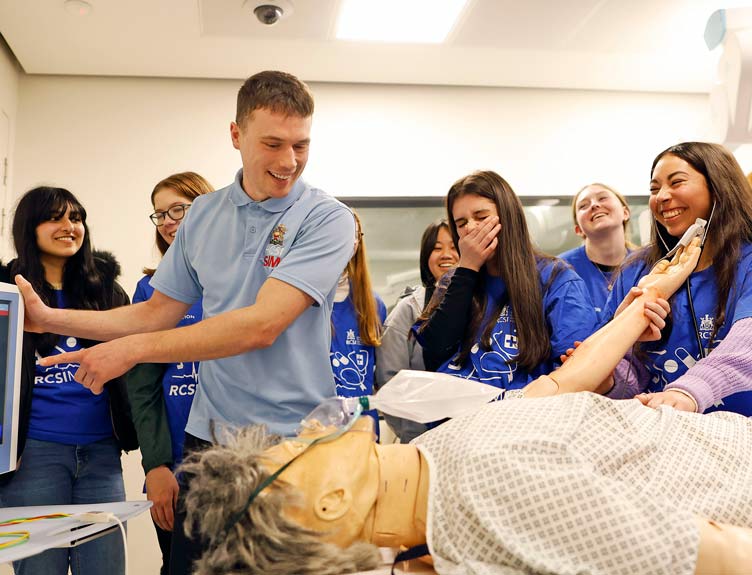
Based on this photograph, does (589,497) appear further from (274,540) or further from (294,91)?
(294,91)

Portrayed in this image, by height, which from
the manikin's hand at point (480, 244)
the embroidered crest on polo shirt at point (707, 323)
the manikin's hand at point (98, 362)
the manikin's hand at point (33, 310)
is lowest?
the manikin's hand at point (98, 362)

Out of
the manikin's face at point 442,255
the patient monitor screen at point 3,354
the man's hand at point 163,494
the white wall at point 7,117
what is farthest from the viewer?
the white wall at point 7,117

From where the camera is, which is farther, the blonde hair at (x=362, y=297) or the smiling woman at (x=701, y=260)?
the blonde hair at (x=362, y=297)

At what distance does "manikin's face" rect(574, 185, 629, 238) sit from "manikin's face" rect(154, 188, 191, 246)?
67.3 inches

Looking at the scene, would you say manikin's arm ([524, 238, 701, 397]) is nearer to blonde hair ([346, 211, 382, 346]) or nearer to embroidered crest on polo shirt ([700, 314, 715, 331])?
embroidered crest on polo shirt ([700, 314, 715, 331])

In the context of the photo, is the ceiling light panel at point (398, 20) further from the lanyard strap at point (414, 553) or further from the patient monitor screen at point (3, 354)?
the lanyard strap at point (414, 553)

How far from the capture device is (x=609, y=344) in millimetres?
1673

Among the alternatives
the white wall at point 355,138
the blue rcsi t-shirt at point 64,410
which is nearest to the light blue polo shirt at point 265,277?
the blue rcsi t-shirt at point 64,410

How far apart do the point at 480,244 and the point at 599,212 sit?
1208 millimetres

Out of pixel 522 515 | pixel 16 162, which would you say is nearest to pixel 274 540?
pixel 522 515

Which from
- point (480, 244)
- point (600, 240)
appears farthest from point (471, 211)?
point (600, 240)

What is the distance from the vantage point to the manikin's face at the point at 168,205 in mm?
2430

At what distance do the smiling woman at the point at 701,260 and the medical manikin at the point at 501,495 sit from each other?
1.65 feet

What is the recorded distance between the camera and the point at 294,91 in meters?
1.74
